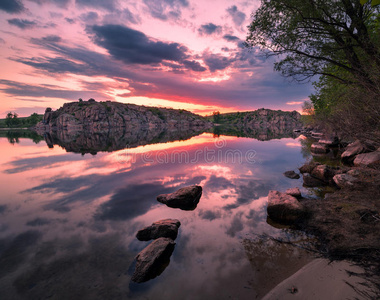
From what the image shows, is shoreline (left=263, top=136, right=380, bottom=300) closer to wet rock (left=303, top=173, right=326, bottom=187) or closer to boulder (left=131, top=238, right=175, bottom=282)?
wet rock (left=303, top=173, right=326, bottom=187)

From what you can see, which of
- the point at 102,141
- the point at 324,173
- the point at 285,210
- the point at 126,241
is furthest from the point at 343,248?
the point at 102,141

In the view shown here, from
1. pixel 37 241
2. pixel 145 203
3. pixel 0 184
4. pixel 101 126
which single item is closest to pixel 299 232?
pixel 145 203

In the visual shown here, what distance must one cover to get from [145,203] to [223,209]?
5386 millimetres

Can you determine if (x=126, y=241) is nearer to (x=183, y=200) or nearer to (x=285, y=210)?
(x=183, y=200)

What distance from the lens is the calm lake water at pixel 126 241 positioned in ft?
19.2

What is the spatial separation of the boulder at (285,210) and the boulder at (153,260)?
580 cm

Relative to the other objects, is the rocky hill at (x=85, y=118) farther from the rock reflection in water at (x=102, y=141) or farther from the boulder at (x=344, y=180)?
the boulder at (x=344, y=180)

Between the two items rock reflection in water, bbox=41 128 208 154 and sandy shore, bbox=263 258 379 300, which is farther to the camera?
→ rock reflection in water, bbox=41 128 208 154

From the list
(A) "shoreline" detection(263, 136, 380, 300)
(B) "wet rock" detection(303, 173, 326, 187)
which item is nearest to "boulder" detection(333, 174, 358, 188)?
(A) "shoreline" detection(263, 136, 380, 300)

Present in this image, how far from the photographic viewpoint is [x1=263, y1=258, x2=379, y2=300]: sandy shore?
4641mm

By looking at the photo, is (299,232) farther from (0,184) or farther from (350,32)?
(0,184)

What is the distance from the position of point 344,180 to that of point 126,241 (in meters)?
14.7

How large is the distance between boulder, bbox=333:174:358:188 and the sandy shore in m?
8.75

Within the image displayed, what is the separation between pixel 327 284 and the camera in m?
5.06
